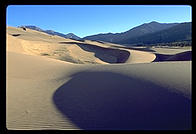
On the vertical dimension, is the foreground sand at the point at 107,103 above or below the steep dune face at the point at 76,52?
below

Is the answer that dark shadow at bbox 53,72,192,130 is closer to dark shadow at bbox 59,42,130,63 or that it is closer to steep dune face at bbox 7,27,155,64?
steep dune face at bbox 7,27,155,64

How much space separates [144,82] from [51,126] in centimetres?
379

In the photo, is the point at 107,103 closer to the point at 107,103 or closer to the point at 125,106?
the point at 107,103

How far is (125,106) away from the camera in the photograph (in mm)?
6012

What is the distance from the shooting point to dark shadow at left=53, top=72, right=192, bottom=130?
5043 mm

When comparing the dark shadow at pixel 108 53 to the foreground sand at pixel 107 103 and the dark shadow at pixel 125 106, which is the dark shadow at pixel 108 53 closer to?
the foreground sand at pixel 107 103

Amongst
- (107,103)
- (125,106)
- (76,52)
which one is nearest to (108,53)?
(76,52)

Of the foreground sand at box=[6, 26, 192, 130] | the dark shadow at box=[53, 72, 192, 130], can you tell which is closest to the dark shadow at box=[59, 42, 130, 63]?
the foreground sand at box=[6, 26, 192, 130]

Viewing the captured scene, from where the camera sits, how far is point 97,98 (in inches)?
274

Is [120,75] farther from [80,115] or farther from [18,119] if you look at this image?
[18,119]

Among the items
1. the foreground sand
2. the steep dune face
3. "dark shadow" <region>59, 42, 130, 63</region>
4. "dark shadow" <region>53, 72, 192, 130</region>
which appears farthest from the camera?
"dark shadow" <region>59, 42, 130, 63</region>

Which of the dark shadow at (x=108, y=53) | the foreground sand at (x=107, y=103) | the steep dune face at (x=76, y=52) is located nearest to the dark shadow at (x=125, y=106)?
the foreground sand at (x=107, y=103)

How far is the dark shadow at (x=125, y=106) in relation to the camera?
16.5ft
